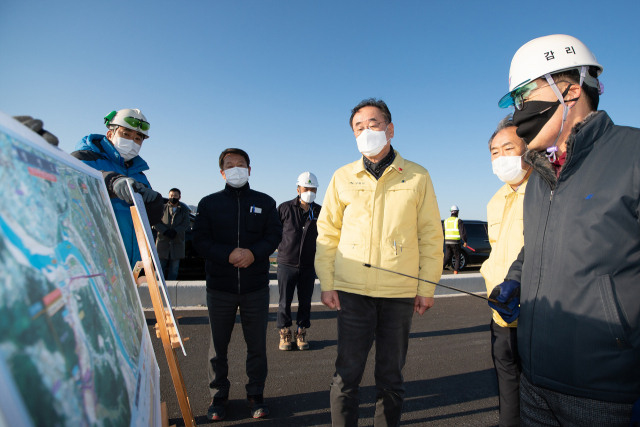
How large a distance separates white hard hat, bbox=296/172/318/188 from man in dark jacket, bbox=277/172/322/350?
0.32m

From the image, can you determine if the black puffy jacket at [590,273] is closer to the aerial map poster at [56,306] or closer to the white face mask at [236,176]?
the aerial map poster at [56,306]

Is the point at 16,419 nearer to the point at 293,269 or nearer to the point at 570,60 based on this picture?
the point at 570,60

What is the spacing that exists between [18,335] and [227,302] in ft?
7.73

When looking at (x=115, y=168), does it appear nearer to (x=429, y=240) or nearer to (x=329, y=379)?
(x=429, y=240)

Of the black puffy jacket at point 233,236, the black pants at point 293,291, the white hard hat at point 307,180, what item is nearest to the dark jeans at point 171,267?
the black pants at point 293,291

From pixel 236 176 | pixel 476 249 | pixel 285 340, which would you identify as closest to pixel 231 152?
pixel 236 176

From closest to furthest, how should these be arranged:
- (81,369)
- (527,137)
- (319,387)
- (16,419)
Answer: (16,419) < (81,369) < (527,137) < (319,387)

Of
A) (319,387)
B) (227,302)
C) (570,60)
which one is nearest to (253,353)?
(227,302)

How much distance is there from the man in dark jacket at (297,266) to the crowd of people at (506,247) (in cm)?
142

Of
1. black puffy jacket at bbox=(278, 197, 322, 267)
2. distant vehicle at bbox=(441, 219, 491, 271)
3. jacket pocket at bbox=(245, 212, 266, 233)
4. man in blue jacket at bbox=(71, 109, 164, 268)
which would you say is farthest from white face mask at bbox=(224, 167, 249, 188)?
distant vehicle at bbox=(441, 219, 491, 271)

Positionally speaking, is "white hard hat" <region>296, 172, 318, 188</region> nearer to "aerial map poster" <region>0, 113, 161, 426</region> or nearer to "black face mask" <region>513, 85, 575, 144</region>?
"black face mask" <region>513, 85, 575, 144</region>

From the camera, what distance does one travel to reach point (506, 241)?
2141 mm

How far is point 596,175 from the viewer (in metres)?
1.27

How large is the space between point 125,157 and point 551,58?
2.81 meters
